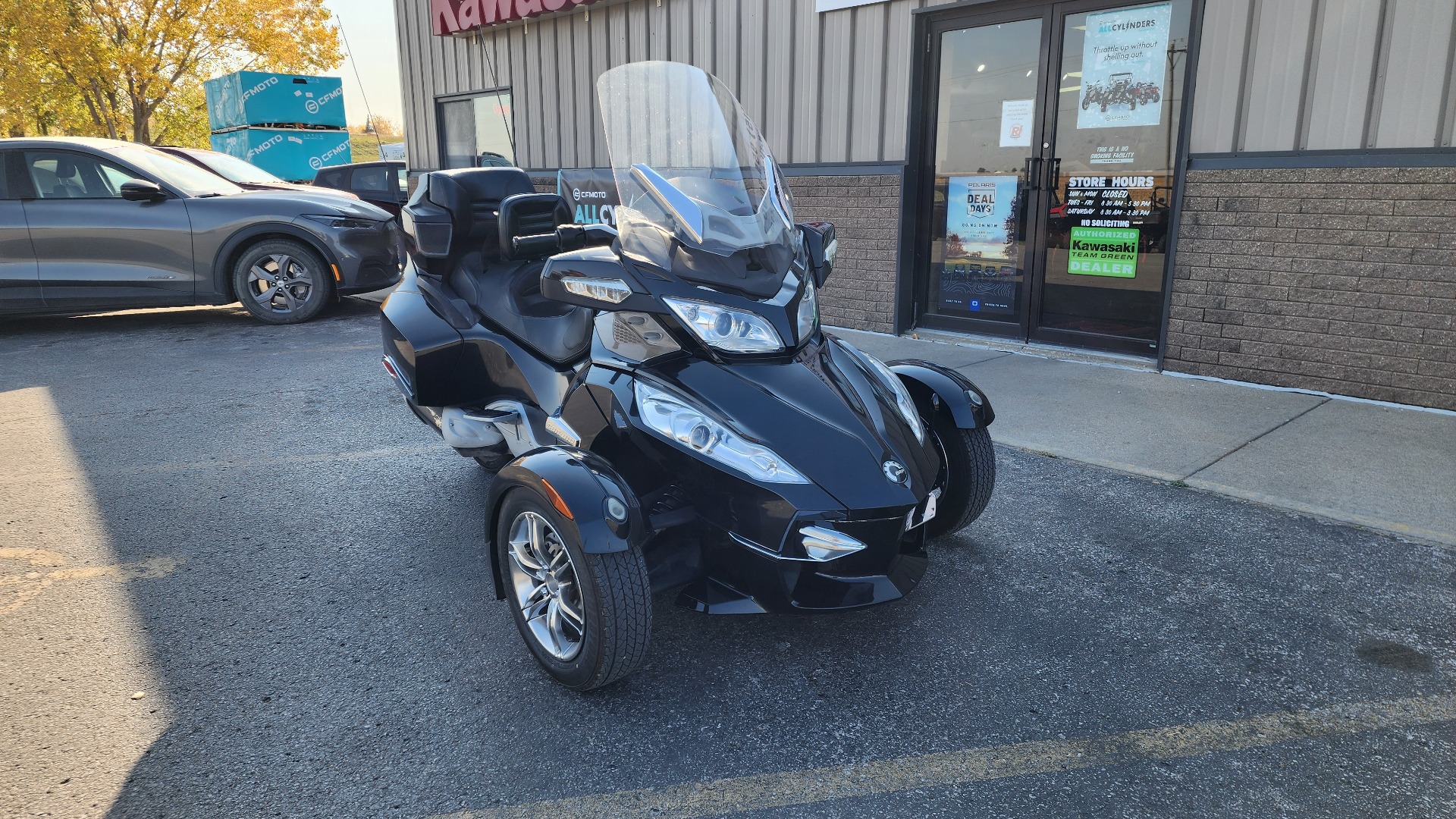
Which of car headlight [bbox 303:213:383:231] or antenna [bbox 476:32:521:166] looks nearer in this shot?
car headlight [bbox 303:213:383:231]

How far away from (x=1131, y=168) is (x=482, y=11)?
8.43 m

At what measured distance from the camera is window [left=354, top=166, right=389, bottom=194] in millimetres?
13547

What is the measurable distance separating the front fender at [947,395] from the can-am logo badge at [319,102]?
20.6 meters

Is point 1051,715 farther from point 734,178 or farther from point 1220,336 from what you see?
point 1220,336

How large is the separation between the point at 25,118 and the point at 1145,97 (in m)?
28.4

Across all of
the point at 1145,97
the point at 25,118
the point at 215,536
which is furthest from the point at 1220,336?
the point at 25,118

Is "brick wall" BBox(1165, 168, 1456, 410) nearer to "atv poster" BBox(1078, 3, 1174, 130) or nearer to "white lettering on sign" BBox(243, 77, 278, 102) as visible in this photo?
"atv poster" BBox(1078, 3, 1174, 130)

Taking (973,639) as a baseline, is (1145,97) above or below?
above

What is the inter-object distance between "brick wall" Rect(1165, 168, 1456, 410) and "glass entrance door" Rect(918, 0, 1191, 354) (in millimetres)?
357

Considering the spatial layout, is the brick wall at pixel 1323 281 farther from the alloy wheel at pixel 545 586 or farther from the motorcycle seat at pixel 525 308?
the alloy wheel at pixel 545 586

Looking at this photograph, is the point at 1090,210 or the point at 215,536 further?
the point at 1090,210

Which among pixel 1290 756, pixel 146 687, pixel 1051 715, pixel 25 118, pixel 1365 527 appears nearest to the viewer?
pixel 1290 756

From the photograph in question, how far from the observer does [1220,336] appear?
609 centimetres

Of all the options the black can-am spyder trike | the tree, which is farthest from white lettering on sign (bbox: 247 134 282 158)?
the black can-am spyder trike
